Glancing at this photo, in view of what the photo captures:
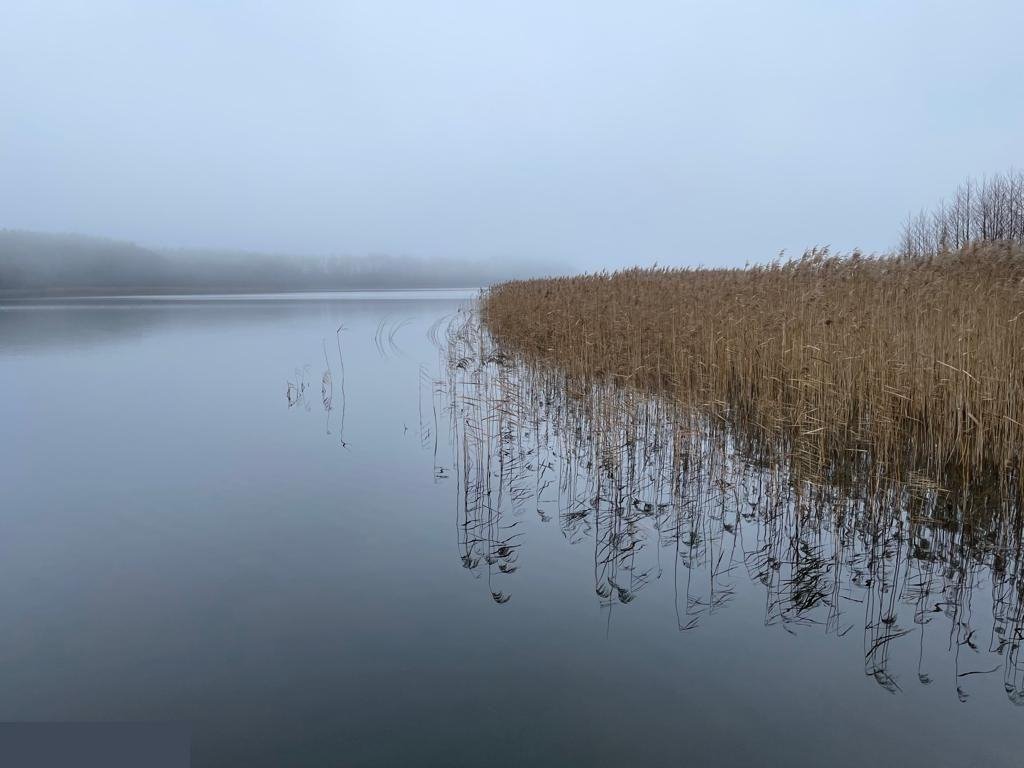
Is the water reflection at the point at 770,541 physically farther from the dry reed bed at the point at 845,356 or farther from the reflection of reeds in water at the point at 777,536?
the dry reed bed at the point at 845,356

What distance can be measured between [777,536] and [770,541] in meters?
0.10

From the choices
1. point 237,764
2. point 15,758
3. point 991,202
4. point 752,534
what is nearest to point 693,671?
point 752,534

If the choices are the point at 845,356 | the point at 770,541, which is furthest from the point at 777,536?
the point at 845,356

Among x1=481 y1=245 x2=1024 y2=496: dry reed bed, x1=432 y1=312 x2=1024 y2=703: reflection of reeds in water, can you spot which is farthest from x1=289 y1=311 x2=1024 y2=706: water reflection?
x1=481 y1=245 x2=1024 y2=496: dry reed bed

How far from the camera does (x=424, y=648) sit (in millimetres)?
3291

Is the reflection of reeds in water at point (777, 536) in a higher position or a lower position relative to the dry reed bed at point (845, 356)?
lower

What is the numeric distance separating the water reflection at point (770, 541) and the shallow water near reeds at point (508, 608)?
0.07 feet

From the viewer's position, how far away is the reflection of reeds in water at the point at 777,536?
3.38 m

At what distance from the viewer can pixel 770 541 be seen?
4.44 m

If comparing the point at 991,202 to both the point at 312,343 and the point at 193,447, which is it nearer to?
the point at 312,343

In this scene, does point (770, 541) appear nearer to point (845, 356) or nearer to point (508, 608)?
point (508, 608)

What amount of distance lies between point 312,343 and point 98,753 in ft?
56.1
